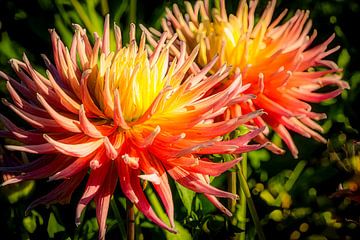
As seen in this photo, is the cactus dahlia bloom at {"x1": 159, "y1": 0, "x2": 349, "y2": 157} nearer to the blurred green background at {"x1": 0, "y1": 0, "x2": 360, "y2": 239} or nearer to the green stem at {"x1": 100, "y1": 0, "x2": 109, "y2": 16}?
the blurred green background at {"x1": 0, "y1": 0, "x2": 360, "y2": 239}

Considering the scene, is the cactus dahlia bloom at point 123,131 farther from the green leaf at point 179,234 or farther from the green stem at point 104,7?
the green stem at point 104,7

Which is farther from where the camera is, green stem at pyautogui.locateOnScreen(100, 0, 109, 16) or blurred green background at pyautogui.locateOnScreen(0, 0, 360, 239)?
green stem at pyautogui.locateOnScreen(100, 0, 109, 16)

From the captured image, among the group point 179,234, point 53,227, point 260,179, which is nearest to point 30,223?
point 53,227

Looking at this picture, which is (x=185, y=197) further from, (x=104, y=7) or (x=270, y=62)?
(x=104, y=7)

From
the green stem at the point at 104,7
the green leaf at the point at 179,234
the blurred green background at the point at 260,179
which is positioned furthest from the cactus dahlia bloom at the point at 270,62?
the green stem at the point at 104,7

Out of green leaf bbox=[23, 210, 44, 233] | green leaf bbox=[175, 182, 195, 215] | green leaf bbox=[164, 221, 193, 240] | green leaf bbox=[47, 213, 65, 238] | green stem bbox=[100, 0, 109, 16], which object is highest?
green stem bbox=[100, 0, 109, 16]

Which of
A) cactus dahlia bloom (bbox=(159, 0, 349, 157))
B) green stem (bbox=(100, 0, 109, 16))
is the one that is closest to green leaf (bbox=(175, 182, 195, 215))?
cactus dahlia bloom (bbox=(159, 0, 349, 157))
